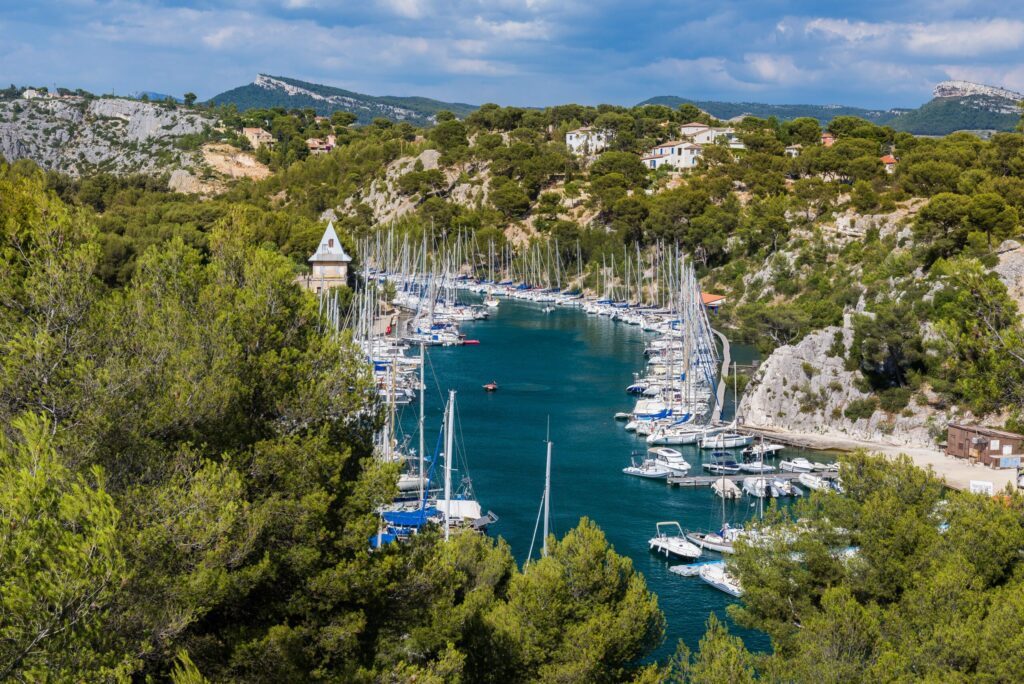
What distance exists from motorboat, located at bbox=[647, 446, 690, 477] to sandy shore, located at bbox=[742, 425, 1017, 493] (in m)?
4.09

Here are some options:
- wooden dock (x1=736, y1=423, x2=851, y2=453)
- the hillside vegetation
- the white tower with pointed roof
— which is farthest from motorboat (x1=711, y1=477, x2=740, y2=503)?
the white tower with pointed roof

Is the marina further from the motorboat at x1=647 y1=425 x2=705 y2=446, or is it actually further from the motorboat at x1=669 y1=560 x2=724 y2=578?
the motorboat at x1=647 y1=425 x2=705 y2=446

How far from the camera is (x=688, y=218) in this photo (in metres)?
67.1

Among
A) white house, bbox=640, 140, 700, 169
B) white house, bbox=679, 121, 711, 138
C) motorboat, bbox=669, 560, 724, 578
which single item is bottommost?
motorboat, bbox=669, 560, 724, 578

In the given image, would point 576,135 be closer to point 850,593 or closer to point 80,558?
point 850,593

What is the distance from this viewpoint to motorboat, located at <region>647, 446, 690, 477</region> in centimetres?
2886

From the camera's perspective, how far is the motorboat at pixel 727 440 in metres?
31.4

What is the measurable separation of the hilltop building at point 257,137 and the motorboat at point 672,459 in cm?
8564

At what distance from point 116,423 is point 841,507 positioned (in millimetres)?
10461

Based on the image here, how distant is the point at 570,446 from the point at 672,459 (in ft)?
12.5

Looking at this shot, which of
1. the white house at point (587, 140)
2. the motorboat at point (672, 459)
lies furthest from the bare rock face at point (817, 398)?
the white house at point (587, 140)

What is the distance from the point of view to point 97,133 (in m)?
108

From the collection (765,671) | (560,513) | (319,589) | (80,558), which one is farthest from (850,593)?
(560,513)

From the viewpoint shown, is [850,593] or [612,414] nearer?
[850,593]
